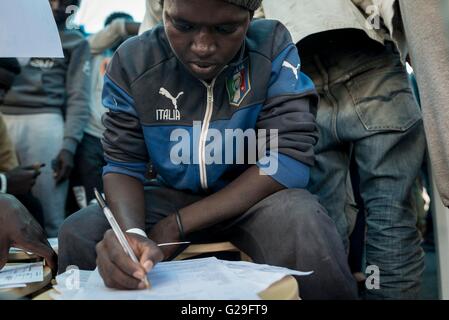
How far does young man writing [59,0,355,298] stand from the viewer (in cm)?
125

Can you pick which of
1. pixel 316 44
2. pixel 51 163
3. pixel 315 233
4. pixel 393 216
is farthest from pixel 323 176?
pixel 51 163

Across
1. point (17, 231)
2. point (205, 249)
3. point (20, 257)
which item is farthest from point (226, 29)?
point (20, 257)

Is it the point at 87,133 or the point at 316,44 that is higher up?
the point at 316,44

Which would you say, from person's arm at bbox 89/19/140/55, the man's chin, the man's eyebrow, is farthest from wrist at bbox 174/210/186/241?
person's arm at bbox 89/19/140/55

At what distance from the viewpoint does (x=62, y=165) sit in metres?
2.93

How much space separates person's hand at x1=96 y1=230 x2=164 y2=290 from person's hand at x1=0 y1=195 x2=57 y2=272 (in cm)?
30

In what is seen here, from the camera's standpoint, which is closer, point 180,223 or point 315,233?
point 315,233

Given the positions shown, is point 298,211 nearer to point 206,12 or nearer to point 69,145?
point 206,12

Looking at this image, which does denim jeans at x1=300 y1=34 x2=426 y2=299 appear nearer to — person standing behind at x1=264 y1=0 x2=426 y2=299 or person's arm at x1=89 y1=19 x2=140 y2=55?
person standing behind at x1=264 y1=0 x2=426 y2=299

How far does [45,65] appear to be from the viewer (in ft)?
9.57

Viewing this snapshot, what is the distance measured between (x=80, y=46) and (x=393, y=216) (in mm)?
1954

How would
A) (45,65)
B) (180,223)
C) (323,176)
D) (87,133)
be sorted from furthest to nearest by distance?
(87,133), (45,65), (323,176), (180,223)

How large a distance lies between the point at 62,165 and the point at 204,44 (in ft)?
6.16
